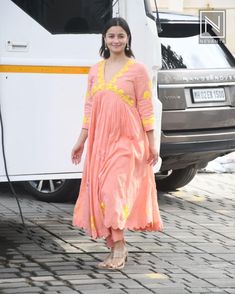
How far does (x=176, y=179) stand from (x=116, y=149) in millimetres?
3845

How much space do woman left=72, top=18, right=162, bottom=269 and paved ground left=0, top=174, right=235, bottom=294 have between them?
0.30 metres

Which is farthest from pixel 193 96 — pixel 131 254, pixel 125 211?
pixel 125 211

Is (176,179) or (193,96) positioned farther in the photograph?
(176,179)

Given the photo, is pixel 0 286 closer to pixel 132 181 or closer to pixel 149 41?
pixel 132 181

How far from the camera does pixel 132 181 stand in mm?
6152

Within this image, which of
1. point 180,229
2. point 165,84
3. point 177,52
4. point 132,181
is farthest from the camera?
point 177,52

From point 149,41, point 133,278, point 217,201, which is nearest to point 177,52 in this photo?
point 217,201

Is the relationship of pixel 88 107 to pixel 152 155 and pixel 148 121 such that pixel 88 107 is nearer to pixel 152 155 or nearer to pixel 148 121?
pixel 148 121

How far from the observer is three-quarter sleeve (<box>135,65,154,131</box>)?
6.10 metres

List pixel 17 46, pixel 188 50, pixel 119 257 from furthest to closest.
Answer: pixel 188 50, pixel 17 46, pixel 119 257

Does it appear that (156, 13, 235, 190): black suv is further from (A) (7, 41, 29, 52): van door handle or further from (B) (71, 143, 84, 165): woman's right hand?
(A) (7, 41, 29, 52): van door handle

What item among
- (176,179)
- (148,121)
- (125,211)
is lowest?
(176,179)

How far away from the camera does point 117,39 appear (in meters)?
6.15

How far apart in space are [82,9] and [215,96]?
2443 millimetres
